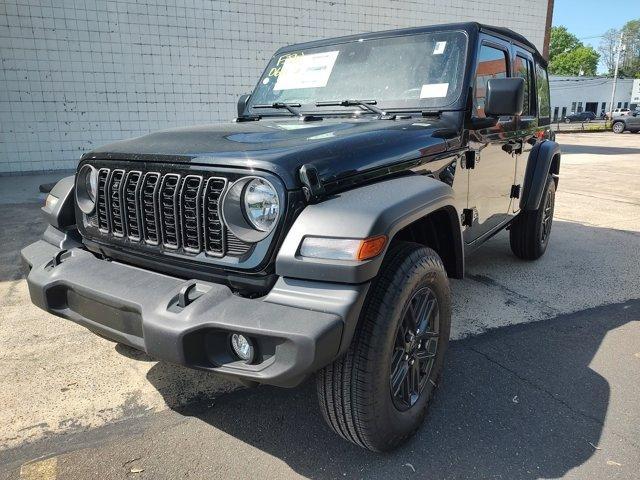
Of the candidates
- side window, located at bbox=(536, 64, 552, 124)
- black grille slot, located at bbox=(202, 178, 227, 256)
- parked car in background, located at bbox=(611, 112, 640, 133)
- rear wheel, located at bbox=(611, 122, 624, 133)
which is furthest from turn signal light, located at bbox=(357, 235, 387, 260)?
rear wheel, located at bbox=(611, 122, 624, 133)

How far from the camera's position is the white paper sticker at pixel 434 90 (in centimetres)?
299

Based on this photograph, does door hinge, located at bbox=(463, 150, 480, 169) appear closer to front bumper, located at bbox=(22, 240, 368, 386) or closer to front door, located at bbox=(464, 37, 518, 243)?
front door, located at bbox=(464, 37, 518, 243)

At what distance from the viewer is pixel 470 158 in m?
3.10

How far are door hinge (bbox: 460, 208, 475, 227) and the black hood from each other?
1.64 ft

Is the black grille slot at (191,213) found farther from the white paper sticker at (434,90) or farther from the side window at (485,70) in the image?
the side window at (485,70)

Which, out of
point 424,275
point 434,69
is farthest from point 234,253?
point 434,69

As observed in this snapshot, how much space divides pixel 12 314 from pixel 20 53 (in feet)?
23.9

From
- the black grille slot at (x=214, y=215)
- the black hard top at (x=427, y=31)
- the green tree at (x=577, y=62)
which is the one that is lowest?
the black grille slot at (x=214, y=215)

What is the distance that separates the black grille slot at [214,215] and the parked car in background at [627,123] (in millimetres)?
33674

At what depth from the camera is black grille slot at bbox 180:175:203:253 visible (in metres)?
2.00

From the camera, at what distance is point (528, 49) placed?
14.4 feet

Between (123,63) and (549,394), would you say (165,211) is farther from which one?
(123,63)

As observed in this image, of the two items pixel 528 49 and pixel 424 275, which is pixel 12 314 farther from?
pixel 528 49

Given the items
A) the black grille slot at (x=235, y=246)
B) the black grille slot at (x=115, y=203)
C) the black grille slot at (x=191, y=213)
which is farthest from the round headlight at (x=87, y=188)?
the black grille slot at (x=235, y=246)
